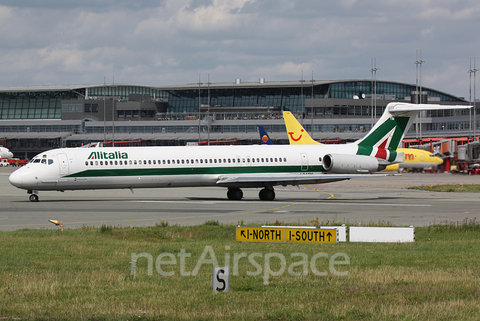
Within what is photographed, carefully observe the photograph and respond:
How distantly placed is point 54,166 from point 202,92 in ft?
430

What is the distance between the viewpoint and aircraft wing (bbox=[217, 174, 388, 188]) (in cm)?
3647

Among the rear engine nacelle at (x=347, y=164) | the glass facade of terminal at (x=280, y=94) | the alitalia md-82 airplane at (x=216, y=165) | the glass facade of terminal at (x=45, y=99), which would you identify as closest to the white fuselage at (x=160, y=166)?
the alitalia md-82 airplane at (x=216, y=165)

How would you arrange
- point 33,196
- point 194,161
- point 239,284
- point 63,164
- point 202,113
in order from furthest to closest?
point 202,113
point 194,161
point 33,196
point 63,164
point 239,284

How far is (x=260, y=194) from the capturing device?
38438 mm

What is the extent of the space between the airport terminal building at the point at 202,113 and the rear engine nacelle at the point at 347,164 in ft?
277

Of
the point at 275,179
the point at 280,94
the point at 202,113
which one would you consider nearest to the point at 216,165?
→ the point at 275,179

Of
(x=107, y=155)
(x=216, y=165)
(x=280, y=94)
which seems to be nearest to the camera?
(x=107, y=155)

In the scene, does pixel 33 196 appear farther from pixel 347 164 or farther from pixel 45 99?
pixel 45 99

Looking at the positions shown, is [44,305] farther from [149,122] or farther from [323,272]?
[149,122]

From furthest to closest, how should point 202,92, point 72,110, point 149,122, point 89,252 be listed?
point 202,92, point 72,110, point 149,122, point 89,252

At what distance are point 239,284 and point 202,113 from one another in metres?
142

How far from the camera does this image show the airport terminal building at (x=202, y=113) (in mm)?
135500

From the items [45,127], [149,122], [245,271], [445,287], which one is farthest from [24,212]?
[45,127]

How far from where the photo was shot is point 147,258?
48.0ft
